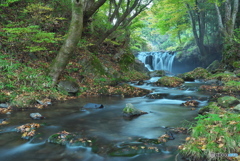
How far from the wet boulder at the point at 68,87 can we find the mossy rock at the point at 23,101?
161 cm

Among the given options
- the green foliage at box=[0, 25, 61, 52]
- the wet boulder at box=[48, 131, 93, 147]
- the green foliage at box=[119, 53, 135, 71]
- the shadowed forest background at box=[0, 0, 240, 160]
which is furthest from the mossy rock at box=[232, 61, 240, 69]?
the wet boulder at box=[48, 131, 93, 147]

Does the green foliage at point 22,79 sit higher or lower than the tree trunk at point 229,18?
lower

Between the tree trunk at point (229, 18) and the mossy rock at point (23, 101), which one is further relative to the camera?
the tree trunk at point (229, 18)

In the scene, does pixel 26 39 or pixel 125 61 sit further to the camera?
pixel 125 61

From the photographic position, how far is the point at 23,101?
22.9 ft

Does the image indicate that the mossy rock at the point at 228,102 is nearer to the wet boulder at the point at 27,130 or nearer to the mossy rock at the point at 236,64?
the wet boulder at the point at 27,130

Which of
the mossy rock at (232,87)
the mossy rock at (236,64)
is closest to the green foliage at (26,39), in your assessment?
the mossy rock at (232,87)

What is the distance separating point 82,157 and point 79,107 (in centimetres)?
393

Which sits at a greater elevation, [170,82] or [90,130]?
[170,82]

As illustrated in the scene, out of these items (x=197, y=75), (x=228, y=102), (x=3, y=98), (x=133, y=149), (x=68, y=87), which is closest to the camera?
(x=133, y=149)

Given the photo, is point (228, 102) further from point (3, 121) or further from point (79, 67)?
point (79, 67)

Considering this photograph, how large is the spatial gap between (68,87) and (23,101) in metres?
2.29

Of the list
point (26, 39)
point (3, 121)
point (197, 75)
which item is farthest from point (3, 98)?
point (197, 75)

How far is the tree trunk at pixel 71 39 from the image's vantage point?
26.5 feet
